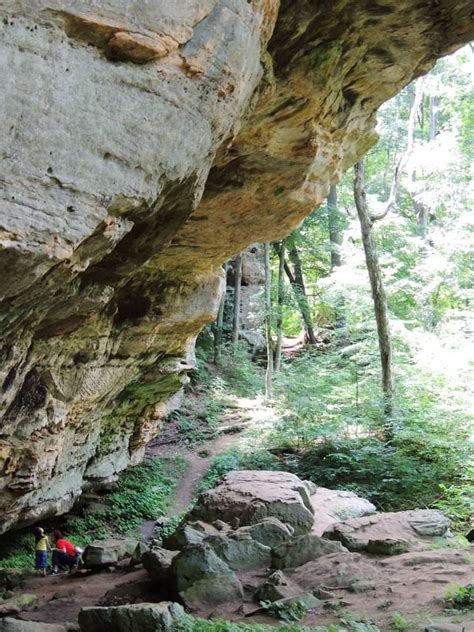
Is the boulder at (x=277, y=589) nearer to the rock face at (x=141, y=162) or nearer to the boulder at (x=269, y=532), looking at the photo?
the boulder at (x=269, y=532)

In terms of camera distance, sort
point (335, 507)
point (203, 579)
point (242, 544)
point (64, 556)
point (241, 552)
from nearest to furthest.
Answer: point (203, 579), point (241, 552), point (242, 544), point (64, 556), point (335, 507)

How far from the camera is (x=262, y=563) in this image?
30.7 ft

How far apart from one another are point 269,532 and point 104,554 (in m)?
3.48

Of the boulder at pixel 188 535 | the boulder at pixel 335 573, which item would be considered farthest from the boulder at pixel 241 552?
the boulder at pixel 335 573

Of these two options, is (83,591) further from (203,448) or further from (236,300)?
(236,300)

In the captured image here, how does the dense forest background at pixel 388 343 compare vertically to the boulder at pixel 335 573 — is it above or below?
above

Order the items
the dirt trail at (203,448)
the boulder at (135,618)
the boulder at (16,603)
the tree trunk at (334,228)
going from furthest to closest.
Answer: the tree trunk at (334,228) → the dirt trail at (203,448) → the boulder at (16,603) → the boulder at (135,618)

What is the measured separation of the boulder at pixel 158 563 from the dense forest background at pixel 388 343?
21.4 ft

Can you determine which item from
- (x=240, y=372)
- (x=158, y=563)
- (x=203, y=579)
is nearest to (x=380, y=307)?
(x=158, y=563)

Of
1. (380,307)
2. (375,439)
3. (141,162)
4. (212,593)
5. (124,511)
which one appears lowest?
(212,593)

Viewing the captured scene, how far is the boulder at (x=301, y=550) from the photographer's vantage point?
9148 mm

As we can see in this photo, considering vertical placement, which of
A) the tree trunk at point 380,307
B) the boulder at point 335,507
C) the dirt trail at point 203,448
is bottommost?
the boulder at point 335,507

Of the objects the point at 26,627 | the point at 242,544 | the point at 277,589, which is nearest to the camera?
the point at 26,627

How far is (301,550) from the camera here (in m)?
9.21
